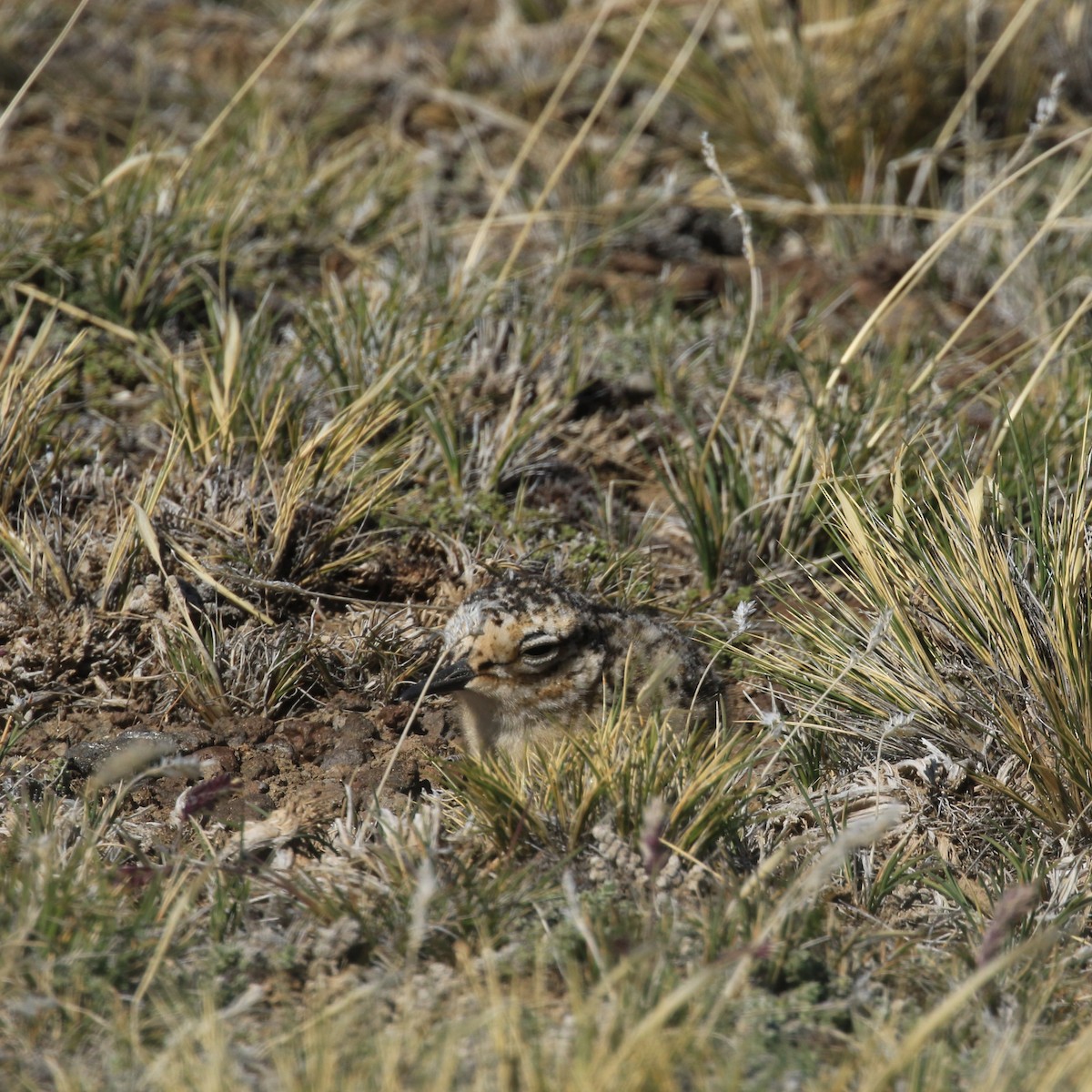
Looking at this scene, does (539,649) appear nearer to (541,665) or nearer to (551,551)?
(541,665)

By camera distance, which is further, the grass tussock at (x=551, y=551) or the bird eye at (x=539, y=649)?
the bird eye at (x=539, y=649)

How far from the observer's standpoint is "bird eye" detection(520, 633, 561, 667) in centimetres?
418

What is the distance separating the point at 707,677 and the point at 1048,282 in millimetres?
3450

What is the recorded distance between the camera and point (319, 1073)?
2551mm

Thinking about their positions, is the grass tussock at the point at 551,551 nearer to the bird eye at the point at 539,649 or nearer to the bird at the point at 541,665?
the bird at the point at 541,665

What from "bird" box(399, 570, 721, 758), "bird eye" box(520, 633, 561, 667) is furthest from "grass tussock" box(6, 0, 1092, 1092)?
"bird eye" box(520, 633, 561, 667)

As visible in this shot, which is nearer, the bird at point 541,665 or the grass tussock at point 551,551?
the grass tussock at point 551,551

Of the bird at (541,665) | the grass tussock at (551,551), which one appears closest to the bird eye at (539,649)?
the bird at (541,665)

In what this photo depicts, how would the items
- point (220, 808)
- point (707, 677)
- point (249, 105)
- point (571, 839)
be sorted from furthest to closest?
point (249, 105) → point (707, 677) → point (220, 808) → point (571, 839)

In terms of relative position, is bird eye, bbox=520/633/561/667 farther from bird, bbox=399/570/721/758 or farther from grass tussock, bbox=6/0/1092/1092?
grass tussock, bbox=6/0/1092/1092

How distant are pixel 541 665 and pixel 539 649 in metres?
0.06

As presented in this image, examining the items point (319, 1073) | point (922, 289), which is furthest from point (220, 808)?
point (922, 289)

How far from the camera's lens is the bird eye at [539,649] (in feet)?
13.7

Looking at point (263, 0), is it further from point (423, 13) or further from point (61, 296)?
point (61, 296)
